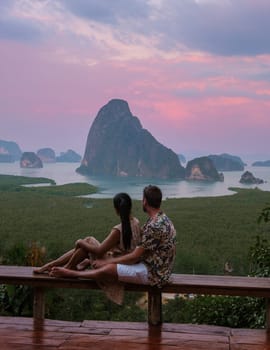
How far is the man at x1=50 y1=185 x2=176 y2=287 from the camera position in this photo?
3.06 metres

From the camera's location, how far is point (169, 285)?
3064 millimetres

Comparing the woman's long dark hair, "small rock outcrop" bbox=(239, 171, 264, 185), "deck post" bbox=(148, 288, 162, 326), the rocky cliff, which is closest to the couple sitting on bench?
the woman's long dark hair

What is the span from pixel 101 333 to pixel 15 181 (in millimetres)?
28712

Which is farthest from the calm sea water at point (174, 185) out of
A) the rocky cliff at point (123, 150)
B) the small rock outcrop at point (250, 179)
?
the rocky cliff at point (123, 150)

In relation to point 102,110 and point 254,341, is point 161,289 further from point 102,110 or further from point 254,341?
point 102,110

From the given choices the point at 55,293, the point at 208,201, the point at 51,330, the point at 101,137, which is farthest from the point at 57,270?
the point at 101,137

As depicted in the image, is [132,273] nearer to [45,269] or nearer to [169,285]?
[169,285]

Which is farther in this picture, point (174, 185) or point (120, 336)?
point (174, 185)

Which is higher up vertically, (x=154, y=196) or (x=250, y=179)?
(x=154, y=196)

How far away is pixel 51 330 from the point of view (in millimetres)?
3160

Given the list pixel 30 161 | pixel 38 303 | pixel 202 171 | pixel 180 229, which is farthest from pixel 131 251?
pixel 30 161

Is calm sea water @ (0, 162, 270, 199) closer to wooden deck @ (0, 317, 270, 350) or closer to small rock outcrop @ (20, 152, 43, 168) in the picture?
small rock outcrop @ (20, 152, 43, 168)

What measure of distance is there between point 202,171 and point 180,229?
35.3 m

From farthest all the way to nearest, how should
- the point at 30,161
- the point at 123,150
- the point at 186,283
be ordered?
the point at 123,150 < the point at 30,161 < the point at 186,283
